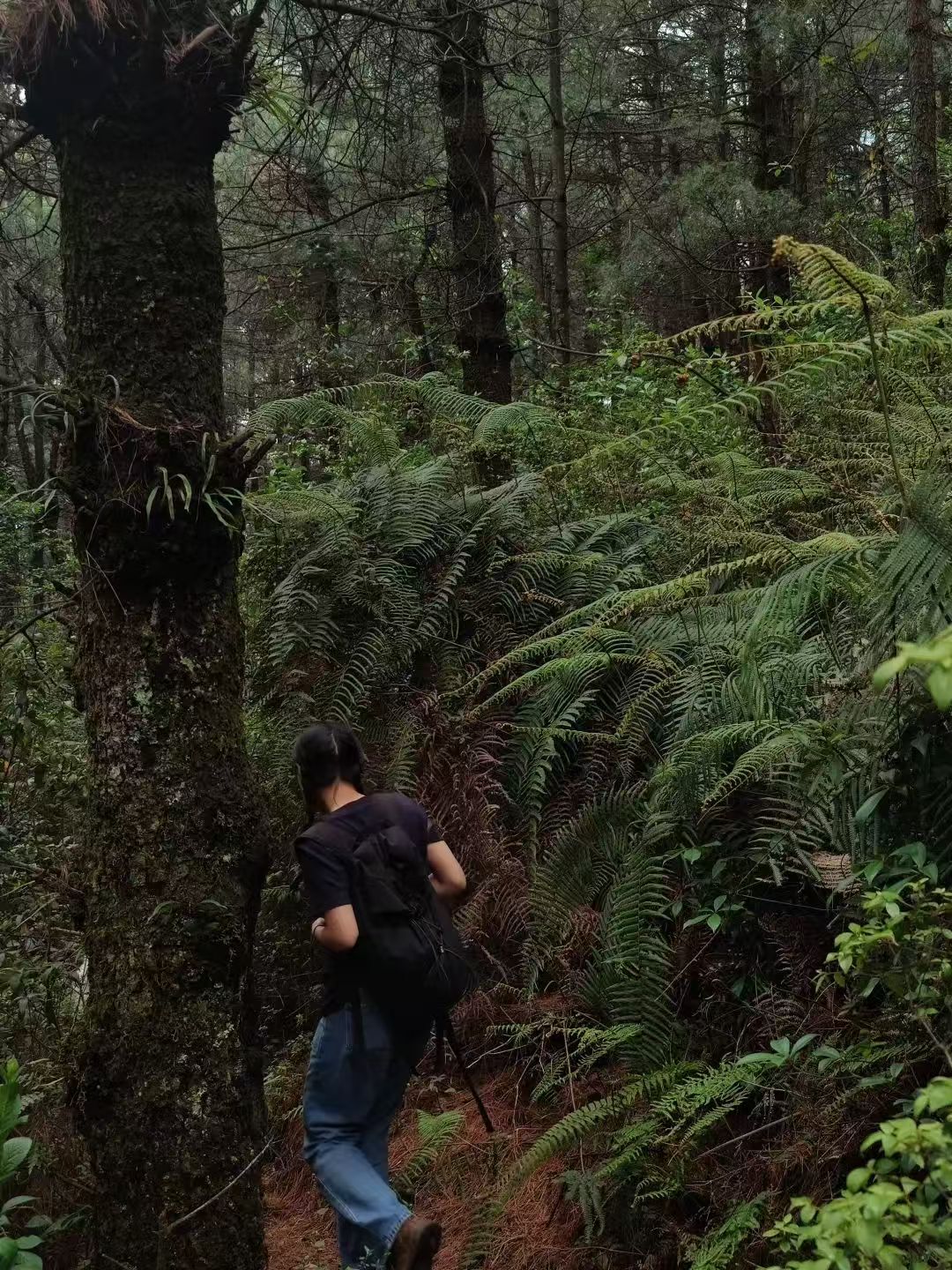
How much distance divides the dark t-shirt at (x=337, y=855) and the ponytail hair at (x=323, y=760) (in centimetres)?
12

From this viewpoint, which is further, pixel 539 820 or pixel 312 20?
pixel 539 820

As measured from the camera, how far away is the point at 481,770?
5.35 m

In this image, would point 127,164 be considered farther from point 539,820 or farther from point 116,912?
point 539,820

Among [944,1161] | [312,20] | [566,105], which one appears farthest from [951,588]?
[566,105]

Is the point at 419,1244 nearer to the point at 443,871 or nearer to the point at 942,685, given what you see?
the point at 443,871

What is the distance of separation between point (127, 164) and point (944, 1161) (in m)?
3.62

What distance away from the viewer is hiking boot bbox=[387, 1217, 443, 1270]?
9.88ft

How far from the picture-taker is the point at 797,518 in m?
4.86

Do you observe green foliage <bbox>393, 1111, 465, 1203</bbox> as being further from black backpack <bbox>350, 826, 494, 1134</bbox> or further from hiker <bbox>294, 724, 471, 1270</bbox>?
black backpack <bbox>350, 826, 494, 1134</bbox>

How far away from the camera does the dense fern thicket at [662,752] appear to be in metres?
3.09

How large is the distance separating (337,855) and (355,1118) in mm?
844

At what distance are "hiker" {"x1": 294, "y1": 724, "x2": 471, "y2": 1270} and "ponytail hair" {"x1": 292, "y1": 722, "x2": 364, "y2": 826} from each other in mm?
136

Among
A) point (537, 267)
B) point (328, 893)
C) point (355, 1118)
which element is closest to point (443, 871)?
point (328, 893)

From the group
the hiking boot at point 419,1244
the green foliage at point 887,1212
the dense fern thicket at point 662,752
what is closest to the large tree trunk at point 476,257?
the dense fern thicket at point 662,752
